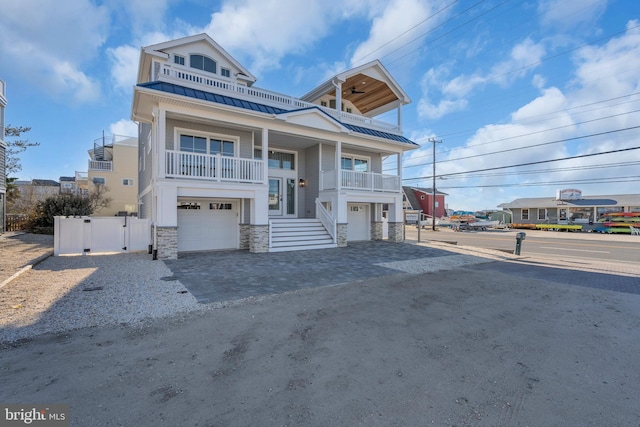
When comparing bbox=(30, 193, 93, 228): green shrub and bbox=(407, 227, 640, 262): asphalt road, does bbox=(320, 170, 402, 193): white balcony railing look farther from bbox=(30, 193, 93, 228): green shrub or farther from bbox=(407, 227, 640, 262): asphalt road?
bbox=(30, 193, 93, 228): green shrub

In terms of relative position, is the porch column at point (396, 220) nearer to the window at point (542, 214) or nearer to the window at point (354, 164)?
the window at point (354, 164)

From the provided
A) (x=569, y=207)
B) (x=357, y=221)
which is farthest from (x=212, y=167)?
(x=569, y=207)

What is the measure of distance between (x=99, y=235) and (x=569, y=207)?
48.3 m

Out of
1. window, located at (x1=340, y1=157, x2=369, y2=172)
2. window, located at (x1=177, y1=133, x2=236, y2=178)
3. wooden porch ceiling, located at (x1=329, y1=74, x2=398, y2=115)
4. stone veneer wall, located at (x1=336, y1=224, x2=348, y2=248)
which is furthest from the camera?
window, located at (x1=340, y1=157, x2=369, y2=172)

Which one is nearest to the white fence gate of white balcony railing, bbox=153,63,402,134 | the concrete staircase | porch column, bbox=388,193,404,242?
the concrete staircase

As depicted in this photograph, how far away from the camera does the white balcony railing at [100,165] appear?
1083 inches

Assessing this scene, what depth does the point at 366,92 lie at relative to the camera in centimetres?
1744

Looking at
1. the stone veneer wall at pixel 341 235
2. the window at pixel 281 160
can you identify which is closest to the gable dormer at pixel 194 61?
the window at pixel 281 160

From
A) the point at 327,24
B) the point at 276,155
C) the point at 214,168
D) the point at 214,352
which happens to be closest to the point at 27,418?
the point at 214,352

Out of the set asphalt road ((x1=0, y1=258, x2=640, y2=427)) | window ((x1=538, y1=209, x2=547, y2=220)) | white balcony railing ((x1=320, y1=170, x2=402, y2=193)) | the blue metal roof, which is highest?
the blue metal roof

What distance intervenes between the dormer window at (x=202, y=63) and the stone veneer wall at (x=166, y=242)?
7747 mm

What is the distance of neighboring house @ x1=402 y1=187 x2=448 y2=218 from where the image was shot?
163 feet

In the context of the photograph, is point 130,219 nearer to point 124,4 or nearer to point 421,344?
point 124,4

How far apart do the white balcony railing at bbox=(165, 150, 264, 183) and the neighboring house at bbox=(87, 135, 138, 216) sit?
69.1 feet
